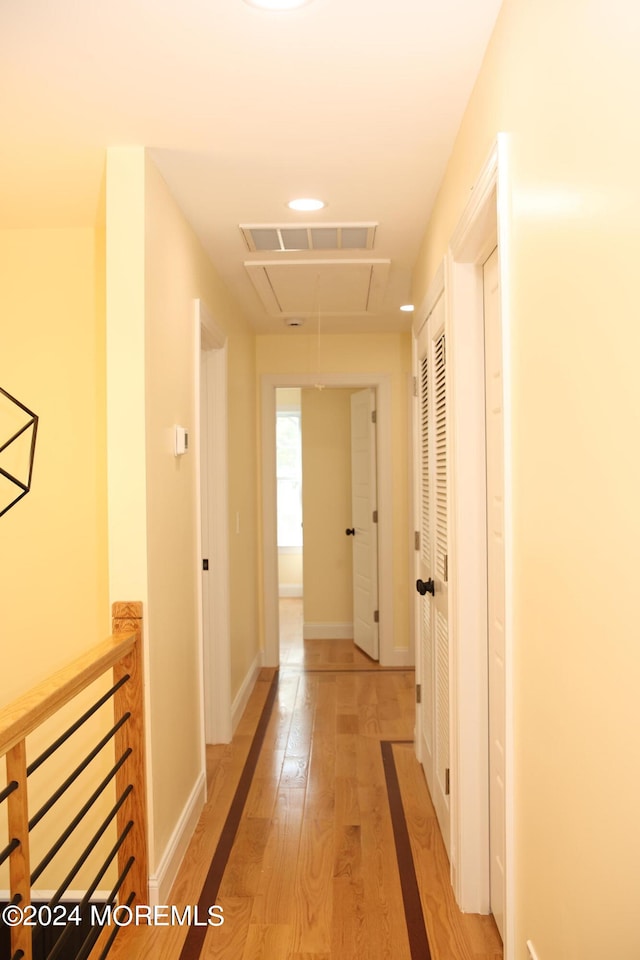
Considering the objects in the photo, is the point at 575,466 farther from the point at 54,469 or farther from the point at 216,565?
the point at 216,565

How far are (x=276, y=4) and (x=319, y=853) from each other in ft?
8.93

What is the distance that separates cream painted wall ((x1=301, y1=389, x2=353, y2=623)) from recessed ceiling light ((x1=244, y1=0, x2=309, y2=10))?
16.0 ft

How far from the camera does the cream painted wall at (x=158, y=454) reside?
243 centimetres

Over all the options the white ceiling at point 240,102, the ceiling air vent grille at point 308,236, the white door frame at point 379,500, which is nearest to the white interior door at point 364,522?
the white door frame at point 379,500

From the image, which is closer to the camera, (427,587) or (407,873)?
(407,873)

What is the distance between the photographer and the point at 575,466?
3.99ft

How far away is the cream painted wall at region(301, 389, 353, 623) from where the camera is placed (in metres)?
6.57

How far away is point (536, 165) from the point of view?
1416 millimetres

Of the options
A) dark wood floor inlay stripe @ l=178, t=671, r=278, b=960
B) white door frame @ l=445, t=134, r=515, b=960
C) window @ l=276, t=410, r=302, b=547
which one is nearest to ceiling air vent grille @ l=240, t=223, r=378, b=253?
white door frame @ l=445, t=134, r=515, b=960

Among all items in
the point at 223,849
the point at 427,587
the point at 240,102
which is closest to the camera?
the point at 240,102

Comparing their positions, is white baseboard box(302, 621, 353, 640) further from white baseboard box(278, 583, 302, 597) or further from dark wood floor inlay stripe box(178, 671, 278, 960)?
white baseboard box(278, 583, 302, 597)

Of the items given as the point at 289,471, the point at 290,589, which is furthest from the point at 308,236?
the point at 290,589

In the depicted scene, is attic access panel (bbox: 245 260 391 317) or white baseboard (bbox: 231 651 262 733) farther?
white baseboard (bbox: 231 651 262 733)

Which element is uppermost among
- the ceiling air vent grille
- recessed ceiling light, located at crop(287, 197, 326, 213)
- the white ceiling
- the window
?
recessed ceiling light, located at crop(287, 197, 326, 213)
